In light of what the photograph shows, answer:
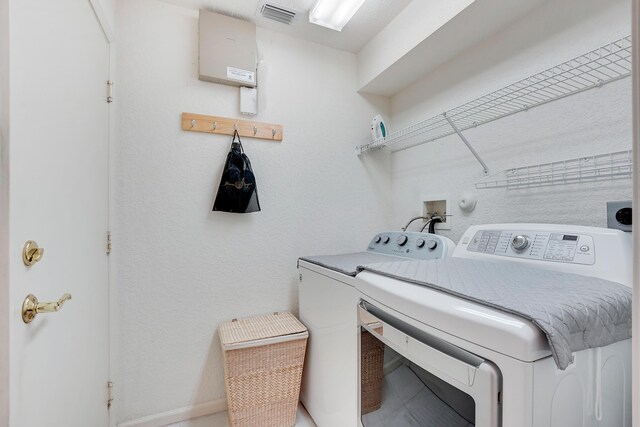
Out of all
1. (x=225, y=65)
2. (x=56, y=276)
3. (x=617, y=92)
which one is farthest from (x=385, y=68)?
(x=56, y=276)

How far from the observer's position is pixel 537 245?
105 centimetres

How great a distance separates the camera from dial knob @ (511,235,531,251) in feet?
3.55

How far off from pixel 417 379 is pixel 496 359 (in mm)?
354

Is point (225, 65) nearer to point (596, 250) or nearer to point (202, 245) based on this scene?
point (202, 245)

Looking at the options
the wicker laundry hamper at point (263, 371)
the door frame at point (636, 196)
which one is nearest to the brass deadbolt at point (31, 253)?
the wicker laundry hamper at point (263, 371)

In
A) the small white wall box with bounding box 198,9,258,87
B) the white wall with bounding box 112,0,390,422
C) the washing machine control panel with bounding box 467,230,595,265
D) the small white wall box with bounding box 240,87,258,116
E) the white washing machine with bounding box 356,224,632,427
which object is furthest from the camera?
the small white wall box with bounding box 240,87,258,116

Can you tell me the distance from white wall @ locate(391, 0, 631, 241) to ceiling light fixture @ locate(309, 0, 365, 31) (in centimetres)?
67

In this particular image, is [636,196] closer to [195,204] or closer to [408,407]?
[408,407]

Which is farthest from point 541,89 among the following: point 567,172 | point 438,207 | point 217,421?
point 217,421

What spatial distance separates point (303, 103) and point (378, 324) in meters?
1.60

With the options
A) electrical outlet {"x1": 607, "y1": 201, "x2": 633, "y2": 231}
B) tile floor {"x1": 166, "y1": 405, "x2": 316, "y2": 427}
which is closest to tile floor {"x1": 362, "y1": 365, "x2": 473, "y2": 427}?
tile floor {"x1": 166, "y1": 405, "x2": 316, "y2": 427}

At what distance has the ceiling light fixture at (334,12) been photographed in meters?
1.60

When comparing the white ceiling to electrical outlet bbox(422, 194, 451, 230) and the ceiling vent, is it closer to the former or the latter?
the ceiling vent

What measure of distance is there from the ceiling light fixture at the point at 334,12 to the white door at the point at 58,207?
44.0 inches
